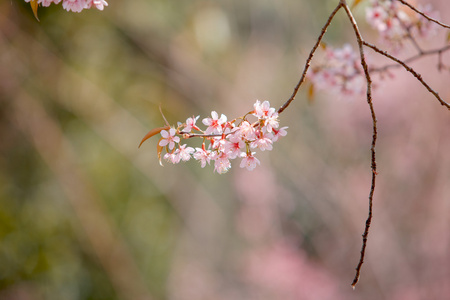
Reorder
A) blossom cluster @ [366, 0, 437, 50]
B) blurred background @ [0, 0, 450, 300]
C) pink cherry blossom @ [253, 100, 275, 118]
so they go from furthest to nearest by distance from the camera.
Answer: blurred background @ [0, 0, 450, 300]
blossom cluster @ [366, 0, 437, 50]
pink cherry blossom @ [253, 100, 275, 118]

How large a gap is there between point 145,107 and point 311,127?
4.69ft

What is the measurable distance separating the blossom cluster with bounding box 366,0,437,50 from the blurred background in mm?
1718

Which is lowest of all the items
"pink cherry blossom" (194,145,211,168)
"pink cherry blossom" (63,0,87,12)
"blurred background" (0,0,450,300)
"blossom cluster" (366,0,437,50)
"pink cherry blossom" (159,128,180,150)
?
"pink cherry blossom" (159,128,180,150)

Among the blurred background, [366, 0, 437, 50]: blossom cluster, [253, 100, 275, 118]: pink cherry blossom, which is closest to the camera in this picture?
[253, 100, 275, 118]: pink cherry blossom

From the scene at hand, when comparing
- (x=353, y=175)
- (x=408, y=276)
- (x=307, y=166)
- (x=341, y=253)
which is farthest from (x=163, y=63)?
(x=408, y=276)

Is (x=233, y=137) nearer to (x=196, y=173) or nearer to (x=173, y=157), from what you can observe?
(x=173, y=157)

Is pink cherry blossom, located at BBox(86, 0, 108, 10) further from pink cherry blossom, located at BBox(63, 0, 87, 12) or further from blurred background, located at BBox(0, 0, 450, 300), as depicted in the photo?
blurred background, located at BBox(0, 0, 450, 300)

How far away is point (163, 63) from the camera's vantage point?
3322mm

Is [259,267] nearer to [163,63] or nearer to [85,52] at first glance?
[163,63]

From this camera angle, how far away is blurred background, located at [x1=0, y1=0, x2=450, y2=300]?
2.94 metres

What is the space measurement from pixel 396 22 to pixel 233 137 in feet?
2.33

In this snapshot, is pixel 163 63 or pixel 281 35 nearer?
pixel 163 63

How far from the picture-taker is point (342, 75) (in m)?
1.31

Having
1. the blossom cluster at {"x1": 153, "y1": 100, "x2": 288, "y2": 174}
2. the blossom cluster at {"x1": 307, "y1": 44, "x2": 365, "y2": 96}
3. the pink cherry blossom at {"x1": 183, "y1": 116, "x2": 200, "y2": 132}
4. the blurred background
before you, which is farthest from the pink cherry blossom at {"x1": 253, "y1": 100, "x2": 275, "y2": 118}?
the blurred background
